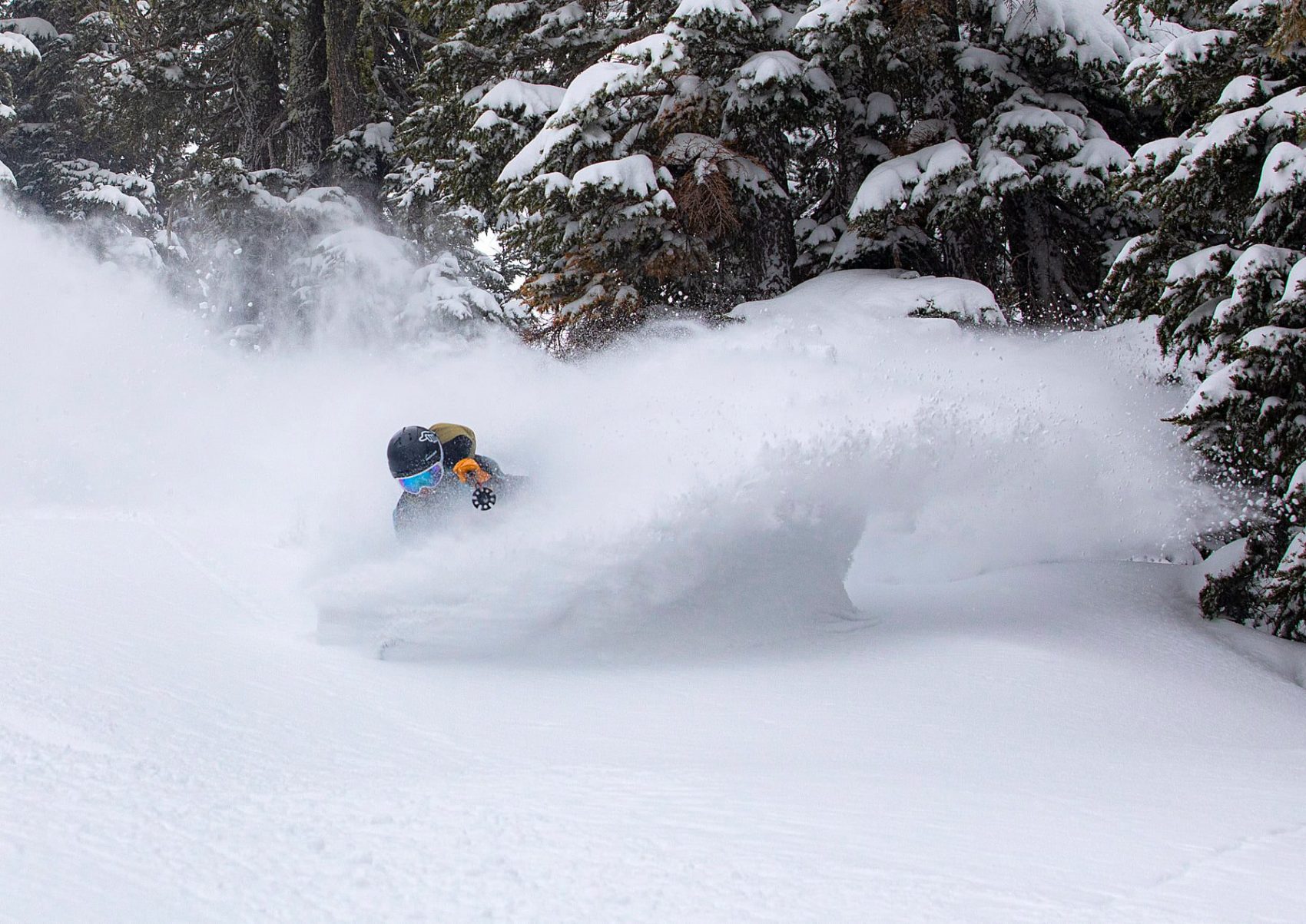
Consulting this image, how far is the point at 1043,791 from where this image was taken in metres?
3.56

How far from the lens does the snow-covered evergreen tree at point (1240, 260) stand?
6043mm

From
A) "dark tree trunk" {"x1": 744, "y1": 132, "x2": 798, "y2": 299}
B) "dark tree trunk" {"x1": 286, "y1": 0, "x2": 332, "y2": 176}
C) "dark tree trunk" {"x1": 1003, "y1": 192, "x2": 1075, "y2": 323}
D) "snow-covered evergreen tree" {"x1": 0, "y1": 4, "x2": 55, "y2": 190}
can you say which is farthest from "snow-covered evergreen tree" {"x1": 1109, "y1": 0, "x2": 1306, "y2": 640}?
"snow-covered evergreen tree" {"x1": 0, "y1": 4, "x2": 55, "y2": 190}

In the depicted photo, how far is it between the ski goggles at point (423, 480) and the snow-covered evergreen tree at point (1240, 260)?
4.71 m

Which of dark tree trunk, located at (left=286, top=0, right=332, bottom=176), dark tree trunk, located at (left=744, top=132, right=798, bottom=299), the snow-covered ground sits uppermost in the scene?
→ dark tree trunk, located at (left=286, top=0, right=332, bottom=176)

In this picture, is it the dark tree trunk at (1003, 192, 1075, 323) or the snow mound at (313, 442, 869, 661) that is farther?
the dark tree trunk at (1003, 192, 1075, 323)

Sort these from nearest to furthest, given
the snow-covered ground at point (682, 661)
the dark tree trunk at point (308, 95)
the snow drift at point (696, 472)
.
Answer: the snow-covered ground at point (682, 661), the snow drift at point (696, 472), the dark tree trunk at point (308, 95)

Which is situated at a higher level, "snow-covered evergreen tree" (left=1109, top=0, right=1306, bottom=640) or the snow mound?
"snow-covered evergreen tree" (left=1109, top=0, right=1306, bottom=640)

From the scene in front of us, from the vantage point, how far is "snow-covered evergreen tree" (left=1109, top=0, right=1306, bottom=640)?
604 cm

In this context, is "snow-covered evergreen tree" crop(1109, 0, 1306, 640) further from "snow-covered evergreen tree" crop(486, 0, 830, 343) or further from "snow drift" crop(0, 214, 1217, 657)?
"snow-covered evergreen tree" crop(486, 0, 830, 343)

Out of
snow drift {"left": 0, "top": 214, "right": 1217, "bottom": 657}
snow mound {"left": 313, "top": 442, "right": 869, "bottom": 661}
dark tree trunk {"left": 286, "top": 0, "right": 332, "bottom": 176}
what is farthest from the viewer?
dark tree trunk {"left": 286, "top": 0, "right": 332, "bottom": 176}

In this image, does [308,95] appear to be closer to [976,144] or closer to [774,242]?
[774,242]

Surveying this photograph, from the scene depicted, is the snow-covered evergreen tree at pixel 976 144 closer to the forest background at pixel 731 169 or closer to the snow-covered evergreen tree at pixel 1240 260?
the forest background at pixel 731 169

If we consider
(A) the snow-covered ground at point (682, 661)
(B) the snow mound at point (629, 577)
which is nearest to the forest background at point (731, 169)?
(A) the snow-covered ground at point (682, 661)

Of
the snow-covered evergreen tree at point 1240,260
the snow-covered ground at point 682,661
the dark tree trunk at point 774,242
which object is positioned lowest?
the snow-covered ground at point 682,661
